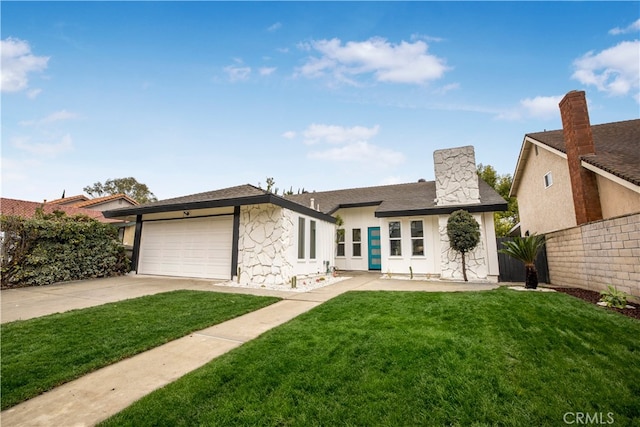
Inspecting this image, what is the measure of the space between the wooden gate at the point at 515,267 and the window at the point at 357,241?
6.24 m

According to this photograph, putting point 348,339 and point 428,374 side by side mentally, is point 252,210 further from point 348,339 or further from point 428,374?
point 428,374

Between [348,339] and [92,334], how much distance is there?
366cm

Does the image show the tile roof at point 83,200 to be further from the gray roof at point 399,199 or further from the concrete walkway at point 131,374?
the concrete walkway at point 131,374

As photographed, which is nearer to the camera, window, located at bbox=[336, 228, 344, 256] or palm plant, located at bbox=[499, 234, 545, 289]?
palm plant, located at bbox=[499, 234, 545, 289]

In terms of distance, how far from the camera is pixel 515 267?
10.4 metres

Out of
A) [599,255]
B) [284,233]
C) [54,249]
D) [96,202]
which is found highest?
[96,202]

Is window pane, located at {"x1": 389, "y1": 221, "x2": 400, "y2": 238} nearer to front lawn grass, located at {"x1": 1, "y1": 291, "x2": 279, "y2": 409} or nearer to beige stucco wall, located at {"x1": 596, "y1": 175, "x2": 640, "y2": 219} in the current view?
beige stucco wall, located at {"x1": 596, "y1": 175, "x2": 640, "y2": 219}

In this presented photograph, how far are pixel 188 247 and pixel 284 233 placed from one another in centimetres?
443

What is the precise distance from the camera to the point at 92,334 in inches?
150

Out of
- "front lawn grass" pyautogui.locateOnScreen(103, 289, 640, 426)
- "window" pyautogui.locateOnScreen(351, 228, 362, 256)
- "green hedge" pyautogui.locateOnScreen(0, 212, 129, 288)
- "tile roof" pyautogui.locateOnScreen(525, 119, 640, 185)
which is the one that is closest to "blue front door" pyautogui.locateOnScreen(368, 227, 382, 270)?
"window" pyautogui.locateOnScreen(351, 228, 362, 256)

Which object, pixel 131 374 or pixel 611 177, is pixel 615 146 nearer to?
pixel 611 177
